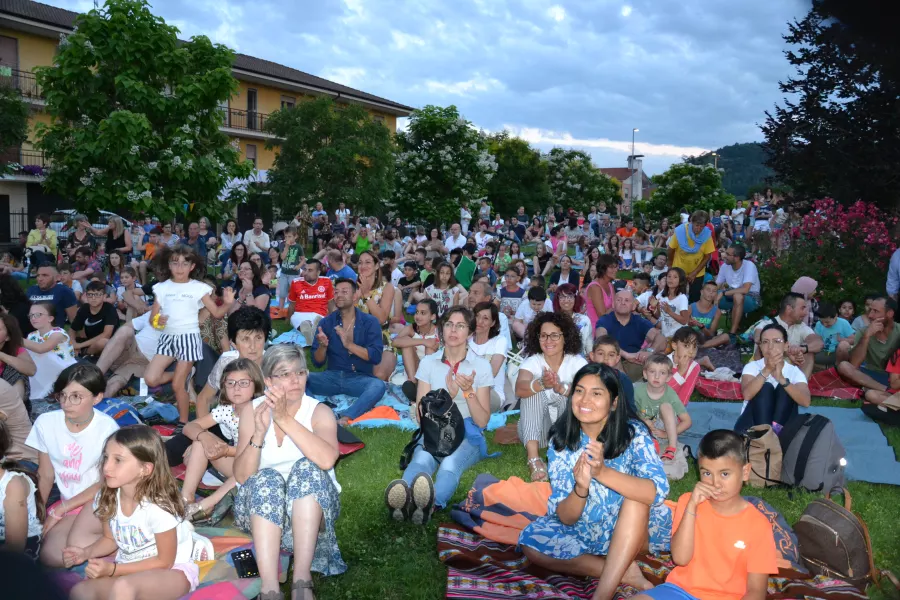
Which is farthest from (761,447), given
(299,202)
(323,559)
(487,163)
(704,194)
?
(704,194)

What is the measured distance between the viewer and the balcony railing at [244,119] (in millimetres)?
41469

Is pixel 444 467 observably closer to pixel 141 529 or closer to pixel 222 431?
pixel 222 431

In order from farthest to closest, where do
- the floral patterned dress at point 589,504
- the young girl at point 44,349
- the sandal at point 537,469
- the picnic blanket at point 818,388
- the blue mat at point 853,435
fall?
the picnic blanket at point 818,388 < the young girl at point 44,349 < the blue mat at point 853,435 < the sandal at point 537,469 < the floral patterned dress at point 589,504

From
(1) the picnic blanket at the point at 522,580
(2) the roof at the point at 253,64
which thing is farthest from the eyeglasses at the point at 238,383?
(2) the roof at the point at 253,64

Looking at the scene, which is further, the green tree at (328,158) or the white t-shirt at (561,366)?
the green tree at (328,158)

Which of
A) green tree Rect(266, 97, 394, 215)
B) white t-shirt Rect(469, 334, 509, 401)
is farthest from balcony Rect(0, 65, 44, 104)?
white t-shirt Rect(469, 334, 509, 401)

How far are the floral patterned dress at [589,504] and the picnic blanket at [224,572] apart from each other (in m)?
1.49

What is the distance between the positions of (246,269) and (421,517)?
22.5 ft

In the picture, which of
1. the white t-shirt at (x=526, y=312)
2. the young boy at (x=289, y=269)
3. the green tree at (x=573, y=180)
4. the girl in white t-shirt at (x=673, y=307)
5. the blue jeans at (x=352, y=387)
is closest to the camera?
the blue jeans at (x=352, y=387)

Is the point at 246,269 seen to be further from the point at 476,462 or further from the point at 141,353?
the point at 476,462

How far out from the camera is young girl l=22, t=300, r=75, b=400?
7.73 meters

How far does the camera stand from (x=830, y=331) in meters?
9.86

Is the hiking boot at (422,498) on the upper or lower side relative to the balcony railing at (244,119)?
lower

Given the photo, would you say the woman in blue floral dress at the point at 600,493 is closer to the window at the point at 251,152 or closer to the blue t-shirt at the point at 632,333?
the blue t-shirt at the point at 632,333
